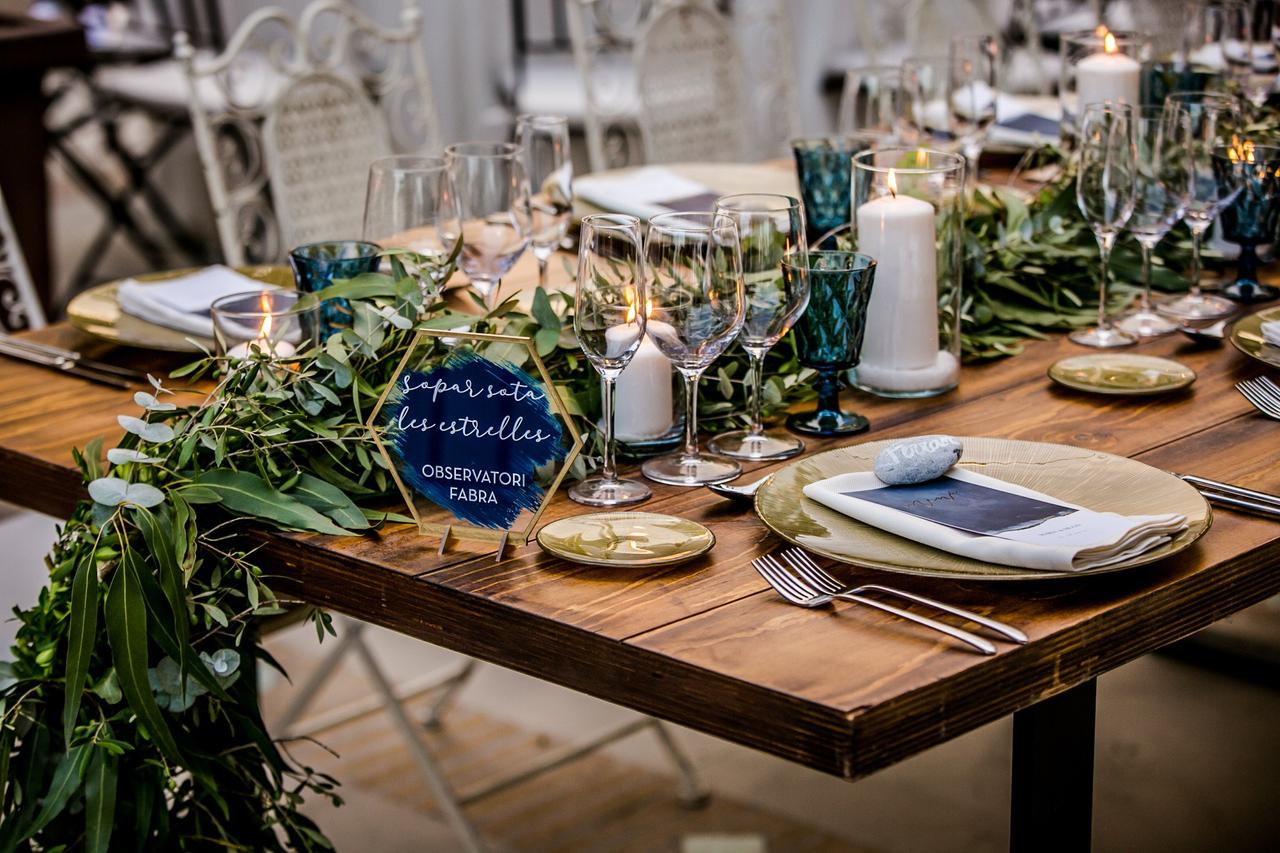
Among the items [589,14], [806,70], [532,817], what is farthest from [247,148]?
[532,817]

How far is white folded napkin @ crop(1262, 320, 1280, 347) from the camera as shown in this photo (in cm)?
145

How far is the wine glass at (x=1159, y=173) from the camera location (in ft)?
5.00

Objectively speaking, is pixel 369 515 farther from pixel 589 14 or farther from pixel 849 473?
pixel 589 14

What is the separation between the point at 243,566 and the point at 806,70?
4.04m

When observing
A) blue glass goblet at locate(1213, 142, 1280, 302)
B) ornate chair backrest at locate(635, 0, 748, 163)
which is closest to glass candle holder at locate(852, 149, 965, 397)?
blue glass goblet at locate(1213, 142, 1280, 302)

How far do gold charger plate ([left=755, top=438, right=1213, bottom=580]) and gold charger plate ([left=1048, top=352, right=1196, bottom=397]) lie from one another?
0.72 ft

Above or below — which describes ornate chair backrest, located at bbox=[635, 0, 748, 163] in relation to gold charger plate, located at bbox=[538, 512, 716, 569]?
above

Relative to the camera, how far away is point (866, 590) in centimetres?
103

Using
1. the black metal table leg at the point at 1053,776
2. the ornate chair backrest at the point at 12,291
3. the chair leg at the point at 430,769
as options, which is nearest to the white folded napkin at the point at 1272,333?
the black metal table leg at the point at 1053,776

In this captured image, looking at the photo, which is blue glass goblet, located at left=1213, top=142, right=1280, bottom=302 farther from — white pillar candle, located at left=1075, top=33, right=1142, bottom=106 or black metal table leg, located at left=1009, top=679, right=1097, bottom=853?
black metal table leg, located at left=1009, top=679, right=1097, bottom=853

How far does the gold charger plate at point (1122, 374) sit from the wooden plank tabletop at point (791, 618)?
0.08 metres

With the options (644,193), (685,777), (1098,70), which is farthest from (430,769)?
(1098,70)

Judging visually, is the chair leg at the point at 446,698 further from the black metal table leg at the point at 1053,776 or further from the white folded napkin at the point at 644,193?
the black metal table leg at the point at 1053,776

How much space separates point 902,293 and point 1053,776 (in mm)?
513
